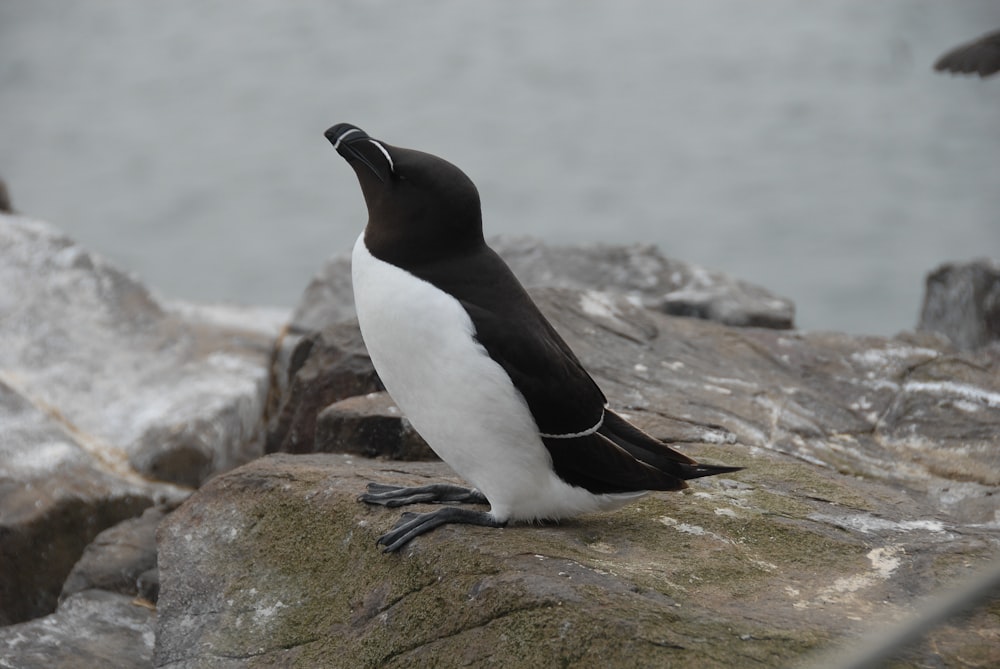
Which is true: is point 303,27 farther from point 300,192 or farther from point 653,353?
point 653,353

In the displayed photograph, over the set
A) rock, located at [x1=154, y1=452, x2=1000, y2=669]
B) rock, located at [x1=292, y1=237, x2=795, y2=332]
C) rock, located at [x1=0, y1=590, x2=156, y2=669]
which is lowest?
rock, located at [x1=0, y1=590, x2=156, y2=669]

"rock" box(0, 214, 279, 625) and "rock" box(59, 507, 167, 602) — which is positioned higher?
"rock" box(0, 214, 279, 625)

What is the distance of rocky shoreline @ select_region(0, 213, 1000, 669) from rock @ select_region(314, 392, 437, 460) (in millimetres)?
11

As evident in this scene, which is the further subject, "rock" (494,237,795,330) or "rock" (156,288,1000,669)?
"rock" (494,237,795,330)

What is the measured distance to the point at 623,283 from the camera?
7.55 meters

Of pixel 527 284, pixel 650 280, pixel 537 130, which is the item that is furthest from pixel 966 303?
pixel 537 130

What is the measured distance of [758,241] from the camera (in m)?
15.8

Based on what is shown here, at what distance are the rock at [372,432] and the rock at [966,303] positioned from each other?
201 inches

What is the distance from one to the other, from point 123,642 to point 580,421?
7.17ft

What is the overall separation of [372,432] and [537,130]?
46.9 feet

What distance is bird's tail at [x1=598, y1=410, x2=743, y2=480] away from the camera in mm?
3479

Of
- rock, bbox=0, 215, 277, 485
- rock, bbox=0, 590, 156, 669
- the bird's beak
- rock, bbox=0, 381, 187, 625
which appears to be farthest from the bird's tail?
rock, bbox=0, 215, 277, 485

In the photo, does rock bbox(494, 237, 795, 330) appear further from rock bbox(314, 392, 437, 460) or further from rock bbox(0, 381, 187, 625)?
rock bbox(0, 381, 187, 625)

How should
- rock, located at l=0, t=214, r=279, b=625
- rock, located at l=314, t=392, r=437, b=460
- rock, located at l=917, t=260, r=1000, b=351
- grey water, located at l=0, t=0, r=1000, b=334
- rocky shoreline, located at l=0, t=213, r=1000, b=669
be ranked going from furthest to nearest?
grey water, located at l=0, t=0, r=1000, b=334
rock, located at l=917, t=260, r=1000, b=351
rock, located at l=0, t=214, r=279, b=625
rock, located at l=314, t=392, r=437, b=460
rocky shoreline, located at l=0, t=213, r=1000, b=669
